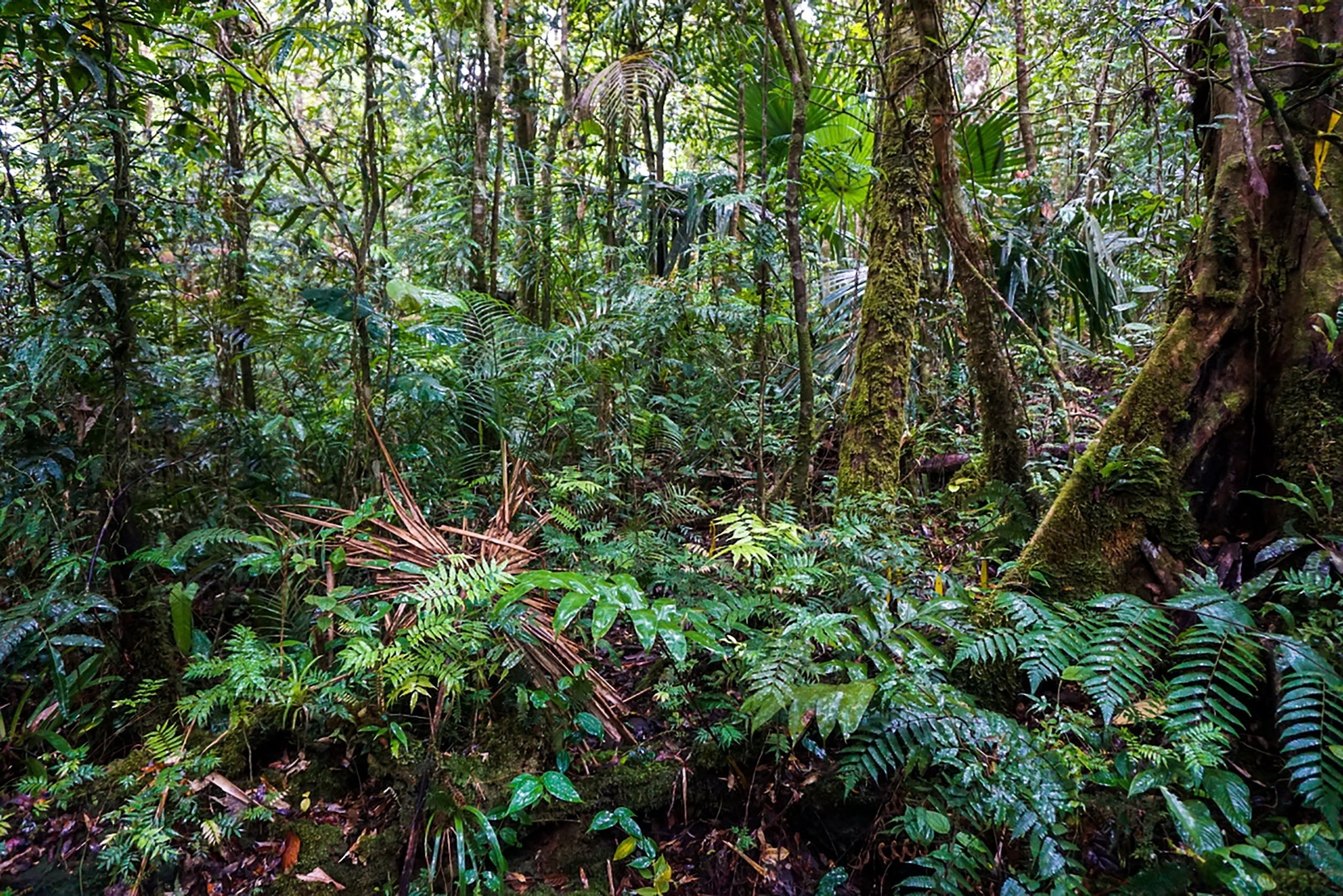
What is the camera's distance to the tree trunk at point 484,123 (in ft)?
13.2

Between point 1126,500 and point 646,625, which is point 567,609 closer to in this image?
point 646,625

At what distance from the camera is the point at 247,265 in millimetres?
3682

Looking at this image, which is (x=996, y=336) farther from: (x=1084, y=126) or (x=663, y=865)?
(x=1084, y=126)

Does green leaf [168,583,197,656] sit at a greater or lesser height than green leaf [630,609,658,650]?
lesser

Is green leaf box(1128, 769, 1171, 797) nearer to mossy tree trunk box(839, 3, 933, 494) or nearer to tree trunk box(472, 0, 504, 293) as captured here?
mossy tree trunk box(839, 3, 933, 494)

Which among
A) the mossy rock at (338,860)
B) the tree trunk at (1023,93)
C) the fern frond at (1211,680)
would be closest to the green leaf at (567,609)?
the mossy rock at (338,860)

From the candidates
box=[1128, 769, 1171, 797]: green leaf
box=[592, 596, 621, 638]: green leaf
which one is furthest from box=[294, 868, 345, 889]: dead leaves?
box=[1128, 769, 1171, 797]: green leaf

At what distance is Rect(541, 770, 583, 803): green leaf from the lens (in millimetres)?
2107

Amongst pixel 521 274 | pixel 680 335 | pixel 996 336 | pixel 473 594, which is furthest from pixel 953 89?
pixel 473 594

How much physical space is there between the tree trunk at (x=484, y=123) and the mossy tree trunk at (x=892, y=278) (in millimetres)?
2257

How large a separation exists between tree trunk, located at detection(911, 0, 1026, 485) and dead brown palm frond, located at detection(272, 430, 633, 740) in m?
2.29

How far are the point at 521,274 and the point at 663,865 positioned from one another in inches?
143

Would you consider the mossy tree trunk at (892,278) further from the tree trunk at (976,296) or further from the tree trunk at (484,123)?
the tree trunk at (484,123)

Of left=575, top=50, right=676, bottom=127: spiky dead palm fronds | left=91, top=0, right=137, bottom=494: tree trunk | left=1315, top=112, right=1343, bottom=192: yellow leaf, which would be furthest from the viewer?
left=575, top=50, right=676, bottom=127: spiky dead palm fronds
